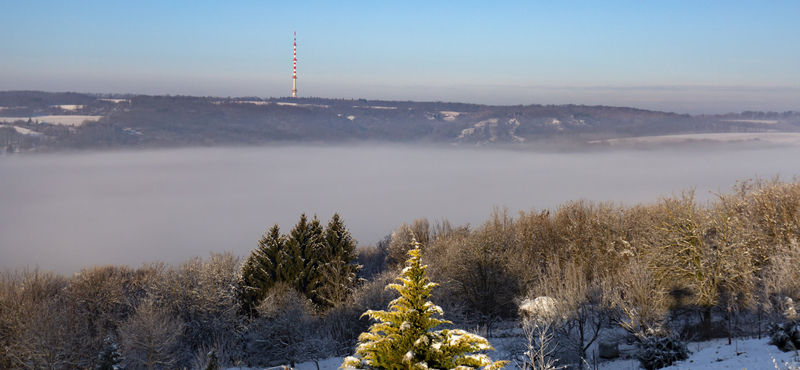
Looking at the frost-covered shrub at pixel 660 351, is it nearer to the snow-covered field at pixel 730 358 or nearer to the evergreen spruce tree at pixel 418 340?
the snow-covered field at pixel 730 358

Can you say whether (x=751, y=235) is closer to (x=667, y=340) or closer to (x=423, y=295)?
(x=667, y=340)

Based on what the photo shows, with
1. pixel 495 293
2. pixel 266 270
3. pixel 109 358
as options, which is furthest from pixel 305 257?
pixel 109 358

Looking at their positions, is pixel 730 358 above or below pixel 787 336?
below

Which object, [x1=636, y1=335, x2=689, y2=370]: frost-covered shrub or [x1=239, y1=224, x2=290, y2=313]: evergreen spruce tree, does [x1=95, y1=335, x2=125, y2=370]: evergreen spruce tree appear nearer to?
[x1=239, y1=224, x2=290, y2=313]: evergreen spruce tree

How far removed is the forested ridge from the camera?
2719cm

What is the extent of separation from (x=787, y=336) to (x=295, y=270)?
3260 centimetres

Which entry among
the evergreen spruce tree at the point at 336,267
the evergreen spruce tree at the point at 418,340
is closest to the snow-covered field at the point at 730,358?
the evergreen spruce tree at the point at 418,340

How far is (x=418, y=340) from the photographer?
10.7m

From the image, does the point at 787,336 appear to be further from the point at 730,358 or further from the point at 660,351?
the point at 660,351

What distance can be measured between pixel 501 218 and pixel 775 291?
3537 cm

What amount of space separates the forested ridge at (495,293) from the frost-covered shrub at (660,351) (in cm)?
25

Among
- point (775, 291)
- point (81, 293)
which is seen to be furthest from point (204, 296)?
point (775, 291)

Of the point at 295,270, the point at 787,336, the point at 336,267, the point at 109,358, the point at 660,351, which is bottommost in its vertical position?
the point at 336,267

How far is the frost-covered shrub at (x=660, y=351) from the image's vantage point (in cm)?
2325
